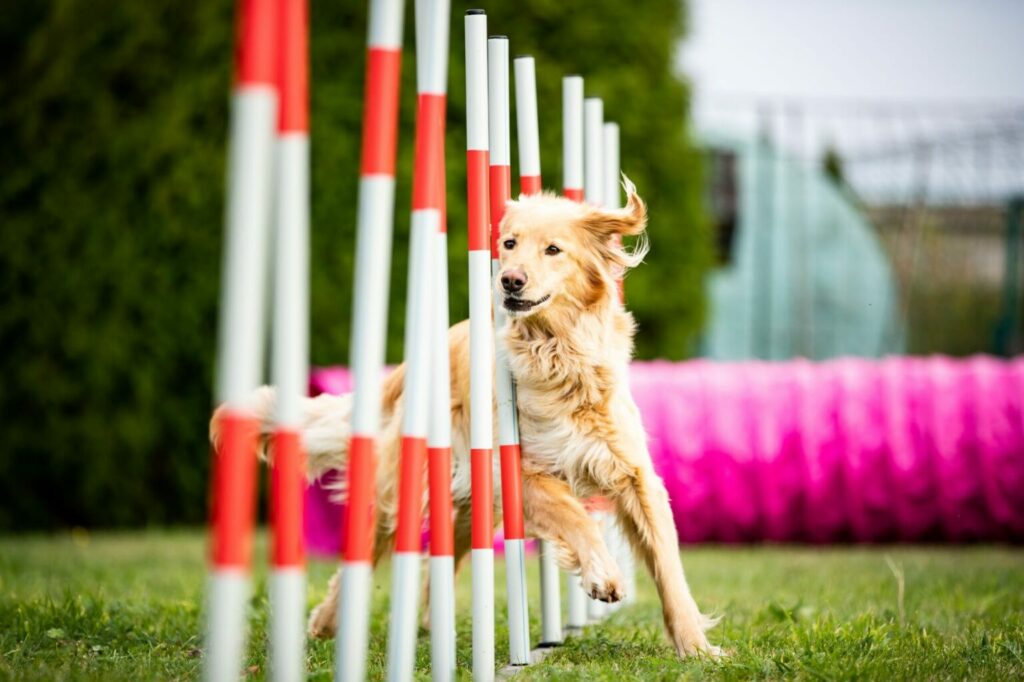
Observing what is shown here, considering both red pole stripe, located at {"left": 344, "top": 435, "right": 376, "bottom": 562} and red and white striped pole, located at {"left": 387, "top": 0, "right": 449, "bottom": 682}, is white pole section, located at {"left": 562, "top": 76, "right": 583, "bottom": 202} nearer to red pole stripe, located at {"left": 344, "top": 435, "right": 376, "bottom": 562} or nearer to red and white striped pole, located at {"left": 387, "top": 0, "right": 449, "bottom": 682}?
red and white striped pole, located at {"left": 387, "top": 0, "right": 449, "bottom": 682}

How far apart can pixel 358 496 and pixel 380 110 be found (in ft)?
2.21

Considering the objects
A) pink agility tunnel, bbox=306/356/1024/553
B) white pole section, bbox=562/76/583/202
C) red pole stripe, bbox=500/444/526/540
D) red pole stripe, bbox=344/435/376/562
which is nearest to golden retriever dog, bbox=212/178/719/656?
red pole stripe, bbox=500/444/526/540

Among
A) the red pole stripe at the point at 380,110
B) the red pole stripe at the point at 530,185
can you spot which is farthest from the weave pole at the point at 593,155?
the red pole stripe at the point at 380,110

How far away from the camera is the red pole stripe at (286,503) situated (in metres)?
1.78

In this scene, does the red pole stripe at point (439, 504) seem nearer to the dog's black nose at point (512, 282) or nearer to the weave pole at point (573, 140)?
the dog's black nose at point (512, 282)

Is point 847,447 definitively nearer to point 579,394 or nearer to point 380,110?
point 579,394

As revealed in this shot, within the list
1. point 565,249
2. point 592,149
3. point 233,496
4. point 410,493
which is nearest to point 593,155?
point 592,149

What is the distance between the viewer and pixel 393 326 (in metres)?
7.53

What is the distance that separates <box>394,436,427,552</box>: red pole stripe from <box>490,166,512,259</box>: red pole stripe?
949 mm

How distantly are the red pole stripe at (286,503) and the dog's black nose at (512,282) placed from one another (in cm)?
129

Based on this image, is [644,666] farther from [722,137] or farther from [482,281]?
[722,137]

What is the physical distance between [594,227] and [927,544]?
430 cm

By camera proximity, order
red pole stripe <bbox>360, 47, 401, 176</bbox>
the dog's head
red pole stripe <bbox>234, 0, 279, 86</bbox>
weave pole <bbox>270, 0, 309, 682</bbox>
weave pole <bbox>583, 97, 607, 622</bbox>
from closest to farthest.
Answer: red pole stripe <bbox>234, 0, 279, 86</bbox> < weave pole <bbox>270, 0, 309, 682</bbox> < red pole stripe <bbox>360, 47, 401, 176</bbox> < the dog's head < weave pole <bbox>583, 97, 607, 622</bbox>

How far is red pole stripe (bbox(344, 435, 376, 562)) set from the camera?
203cm
